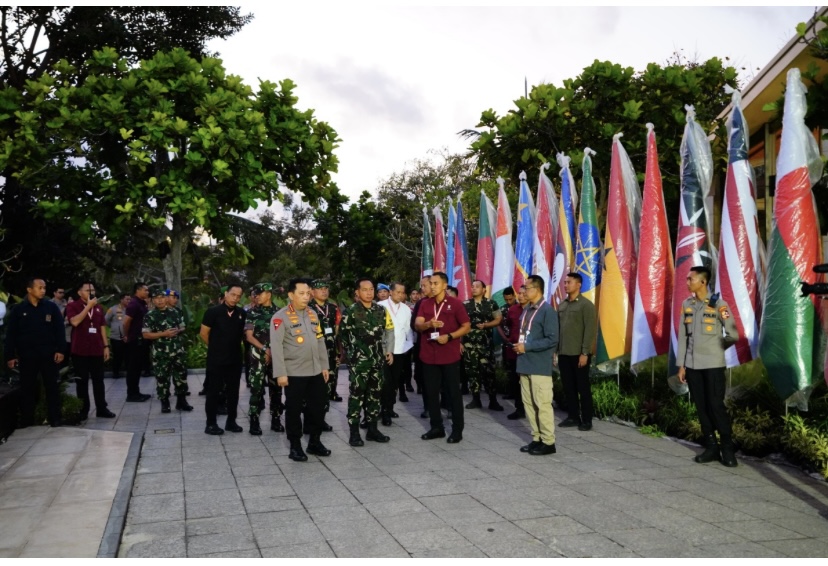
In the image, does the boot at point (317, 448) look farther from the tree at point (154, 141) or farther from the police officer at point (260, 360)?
the tree at point (154, 141)

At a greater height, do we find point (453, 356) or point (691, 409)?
point (453, 356)

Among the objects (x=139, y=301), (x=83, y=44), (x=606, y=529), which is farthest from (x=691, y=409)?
(x=83, y=44)

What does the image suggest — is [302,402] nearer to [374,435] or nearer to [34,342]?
[374,435]

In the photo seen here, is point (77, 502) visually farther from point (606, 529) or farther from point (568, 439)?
point (568, 439)

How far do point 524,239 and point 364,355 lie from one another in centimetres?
541

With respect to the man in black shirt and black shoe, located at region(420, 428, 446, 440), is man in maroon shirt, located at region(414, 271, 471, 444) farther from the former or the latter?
the man in black shirt

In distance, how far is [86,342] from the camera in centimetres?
1045

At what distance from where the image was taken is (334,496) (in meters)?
6.23

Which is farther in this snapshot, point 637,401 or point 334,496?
point 637,401

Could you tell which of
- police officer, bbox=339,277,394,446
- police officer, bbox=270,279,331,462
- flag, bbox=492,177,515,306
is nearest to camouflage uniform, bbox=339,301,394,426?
police officer, bbox=339,277,394,446

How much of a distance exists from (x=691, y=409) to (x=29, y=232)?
1936cm

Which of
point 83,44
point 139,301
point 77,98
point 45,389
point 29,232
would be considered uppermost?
point 83,44

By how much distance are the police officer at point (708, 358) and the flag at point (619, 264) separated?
267 cm

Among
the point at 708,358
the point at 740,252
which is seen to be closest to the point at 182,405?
the point at 708,358
